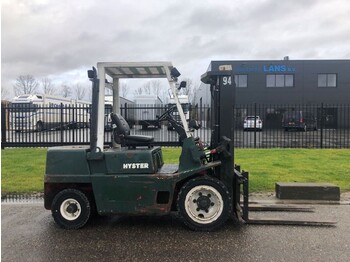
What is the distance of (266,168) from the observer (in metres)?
10.3

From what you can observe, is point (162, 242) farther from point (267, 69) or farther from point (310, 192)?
point (267, 69)

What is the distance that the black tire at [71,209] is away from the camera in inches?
219

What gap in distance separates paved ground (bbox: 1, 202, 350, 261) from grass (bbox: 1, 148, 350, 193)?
2.64 metres

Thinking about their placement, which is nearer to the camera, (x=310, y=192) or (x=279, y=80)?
(x=310, y=192)

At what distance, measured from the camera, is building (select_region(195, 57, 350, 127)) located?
3962 cm

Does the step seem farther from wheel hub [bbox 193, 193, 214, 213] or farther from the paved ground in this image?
wheel hub [bbox 193, 193, 214, 213]

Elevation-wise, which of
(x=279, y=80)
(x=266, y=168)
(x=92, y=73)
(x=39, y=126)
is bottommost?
(x=266, y=168)

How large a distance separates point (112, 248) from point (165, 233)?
87cm

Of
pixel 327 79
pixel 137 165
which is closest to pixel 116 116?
pixel 137 165

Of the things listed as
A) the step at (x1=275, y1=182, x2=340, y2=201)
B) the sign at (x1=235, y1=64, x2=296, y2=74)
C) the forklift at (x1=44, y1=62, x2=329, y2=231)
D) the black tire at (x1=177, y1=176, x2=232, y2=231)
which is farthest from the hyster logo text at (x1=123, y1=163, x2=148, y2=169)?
the sign at (x1=235, y1=64, x2=296, y2=74)

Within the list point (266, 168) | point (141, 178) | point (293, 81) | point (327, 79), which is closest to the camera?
point (141, 178)

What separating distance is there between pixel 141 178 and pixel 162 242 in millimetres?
972

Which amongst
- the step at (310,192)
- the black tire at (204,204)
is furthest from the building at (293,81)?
the black tire at (204,204)

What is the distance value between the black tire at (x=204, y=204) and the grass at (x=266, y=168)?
2910 millimetres
